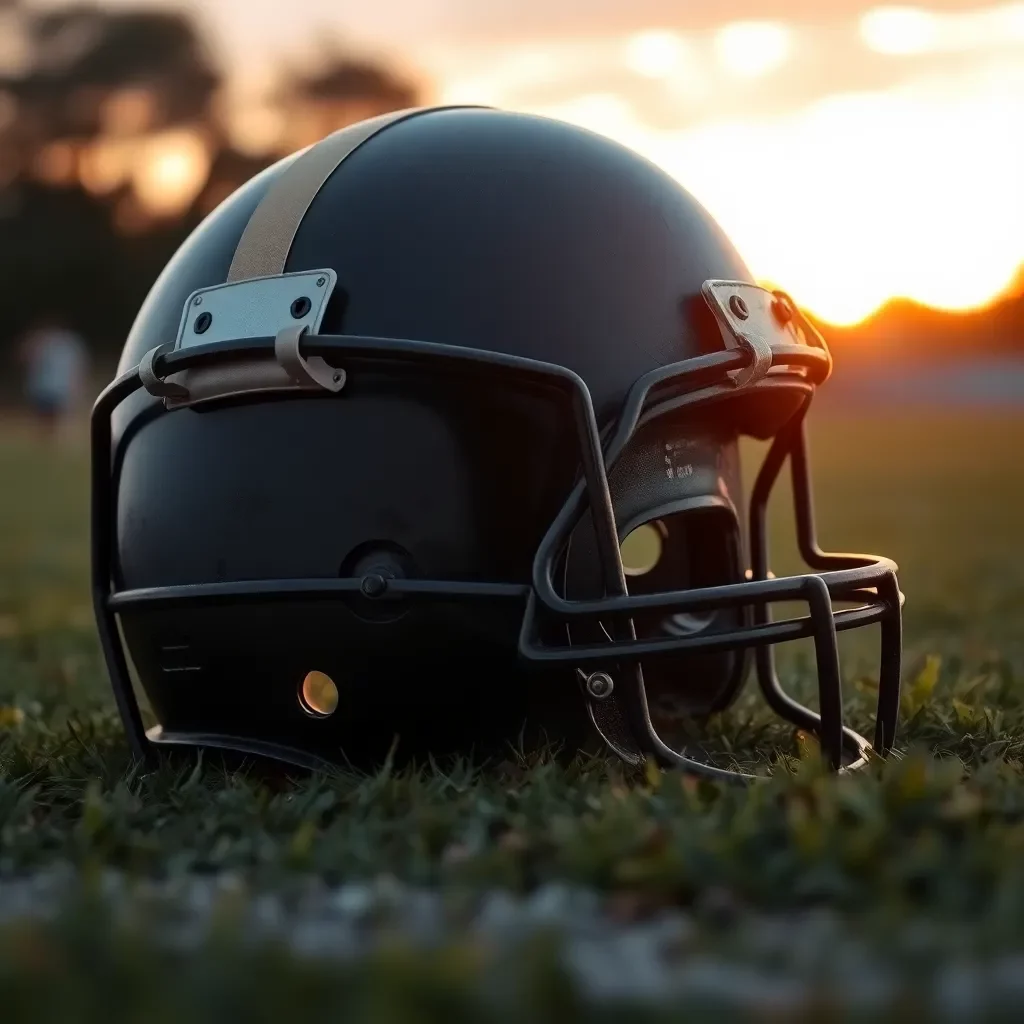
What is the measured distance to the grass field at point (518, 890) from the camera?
4.60ft

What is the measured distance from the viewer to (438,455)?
2232mm

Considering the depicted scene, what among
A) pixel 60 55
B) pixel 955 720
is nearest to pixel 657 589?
pixel 955 720

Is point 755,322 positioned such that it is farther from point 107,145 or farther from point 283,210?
point 107,145

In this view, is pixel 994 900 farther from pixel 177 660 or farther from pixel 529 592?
pixel 177 660

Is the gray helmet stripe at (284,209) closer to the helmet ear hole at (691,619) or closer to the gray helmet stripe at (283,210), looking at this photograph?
the gray helmet stripe at (283,210)

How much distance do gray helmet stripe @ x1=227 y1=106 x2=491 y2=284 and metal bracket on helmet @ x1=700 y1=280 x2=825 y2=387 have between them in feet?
2.14

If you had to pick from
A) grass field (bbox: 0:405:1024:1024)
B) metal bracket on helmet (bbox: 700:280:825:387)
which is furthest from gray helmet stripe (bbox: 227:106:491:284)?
grass field (bbox: 0:405:1024:1024)

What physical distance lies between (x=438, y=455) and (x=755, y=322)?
572mm

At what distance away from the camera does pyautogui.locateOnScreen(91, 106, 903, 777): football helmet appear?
2.20 metres

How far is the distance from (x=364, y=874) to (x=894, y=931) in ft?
2.15

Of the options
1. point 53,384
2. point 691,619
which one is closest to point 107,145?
point 53,384

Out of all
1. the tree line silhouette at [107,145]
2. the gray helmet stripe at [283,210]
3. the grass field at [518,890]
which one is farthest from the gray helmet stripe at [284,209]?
the tree line silhouette at [107,145]

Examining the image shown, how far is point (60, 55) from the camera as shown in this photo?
42281mm

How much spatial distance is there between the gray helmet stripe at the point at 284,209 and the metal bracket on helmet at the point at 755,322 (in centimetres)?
65
